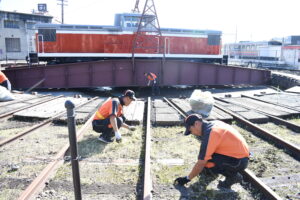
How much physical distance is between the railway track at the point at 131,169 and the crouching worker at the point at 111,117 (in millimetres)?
256

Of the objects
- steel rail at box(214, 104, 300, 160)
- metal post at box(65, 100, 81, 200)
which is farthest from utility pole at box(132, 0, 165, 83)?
metal post at box(65, 100, 81, 200)

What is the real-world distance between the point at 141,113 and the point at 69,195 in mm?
4620

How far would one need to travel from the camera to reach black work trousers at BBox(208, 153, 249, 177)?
360 centimetres

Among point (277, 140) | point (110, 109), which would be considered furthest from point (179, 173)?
point (277, 140)

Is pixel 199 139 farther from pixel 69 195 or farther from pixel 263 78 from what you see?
pixel 263 78

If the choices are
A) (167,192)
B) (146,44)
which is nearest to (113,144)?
(167,192)

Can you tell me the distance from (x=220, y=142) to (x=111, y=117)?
2.50m

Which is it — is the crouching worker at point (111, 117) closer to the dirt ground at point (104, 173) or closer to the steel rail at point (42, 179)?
the dirt ground at point (104, 173)

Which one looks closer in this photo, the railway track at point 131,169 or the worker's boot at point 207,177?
the railway track at point 131,169

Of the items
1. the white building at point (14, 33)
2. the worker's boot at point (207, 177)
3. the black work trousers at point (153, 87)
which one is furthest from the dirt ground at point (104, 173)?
the white building at point (14, 33)

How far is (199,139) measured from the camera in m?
5.91

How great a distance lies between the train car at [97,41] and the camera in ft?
50.9

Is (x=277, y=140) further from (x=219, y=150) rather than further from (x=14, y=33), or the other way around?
(x=14, y=33)

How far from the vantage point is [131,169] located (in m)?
4.38
